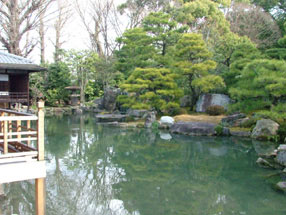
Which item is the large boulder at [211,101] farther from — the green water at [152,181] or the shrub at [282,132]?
the shrub at [282,132]

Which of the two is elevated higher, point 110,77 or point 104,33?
point 104,33

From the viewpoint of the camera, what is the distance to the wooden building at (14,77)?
36.3ft

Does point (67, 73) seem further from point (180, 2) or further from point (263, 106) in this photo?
point (263, 106)

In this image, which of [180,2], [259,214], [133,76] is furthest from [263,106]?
[180,2]

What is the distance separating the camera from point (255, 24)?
1916cm

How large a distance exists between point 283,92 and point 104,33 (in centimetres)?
2213

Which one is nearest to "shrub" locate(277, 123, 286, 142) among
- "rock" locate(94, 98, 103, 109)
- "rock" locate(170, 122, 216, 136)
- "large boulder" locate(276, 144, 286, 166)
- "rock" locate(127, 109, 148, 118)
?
"rock" locate(170, 122, 216, 136)

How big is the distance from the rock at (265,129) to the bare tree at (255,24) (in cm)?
742

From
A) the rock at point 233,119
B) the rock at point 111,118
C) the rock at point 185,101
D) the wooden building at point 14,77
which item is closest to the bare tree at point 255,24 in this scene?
the rock at point 185,101

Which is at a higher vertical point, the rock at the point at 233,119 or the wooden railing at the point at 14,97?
the wooden railing at the point at 14,97

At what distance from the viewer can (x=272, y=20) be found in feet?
62.0

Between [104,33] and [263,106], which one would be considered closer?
[263,106]

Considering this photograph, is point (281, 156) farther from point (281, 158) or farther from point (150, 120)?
point (150, 120)

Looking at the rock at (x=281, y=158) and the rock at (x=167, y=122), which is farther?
the rock at (x=167, y=122)
